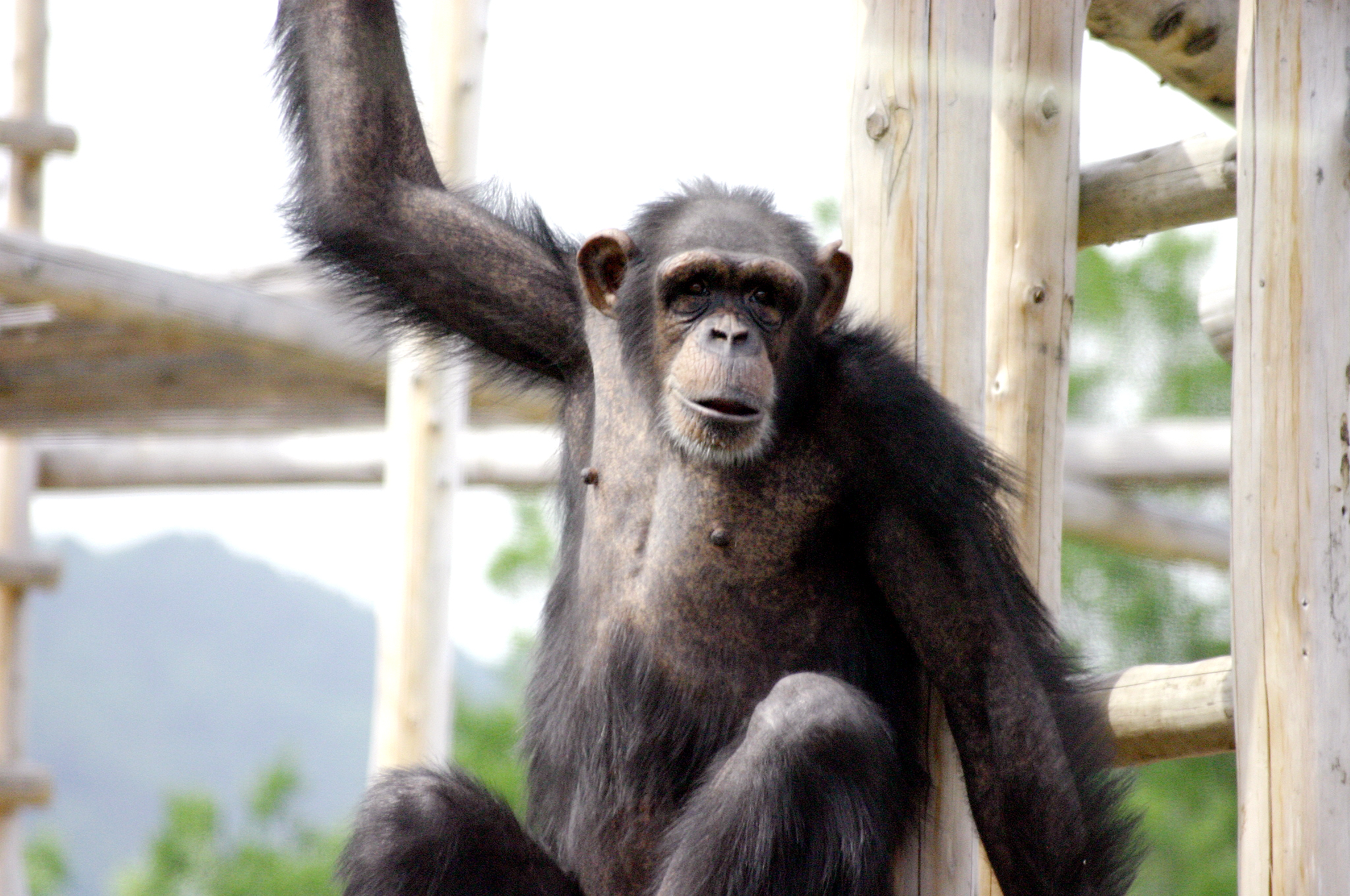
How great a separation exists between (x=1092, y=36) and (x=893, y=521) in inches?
91.4

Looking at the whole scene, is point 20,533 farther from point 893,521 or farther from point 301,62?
point 893,521

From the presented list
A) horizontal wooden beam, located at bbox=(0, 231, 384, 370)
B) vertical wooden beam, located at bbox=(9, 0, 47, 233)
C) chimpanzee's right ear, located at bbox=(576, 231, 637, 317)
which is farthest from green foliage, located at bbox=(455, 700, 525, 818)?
chimpanzee's right ear, located at bbox=(576, 231, 637, 317)

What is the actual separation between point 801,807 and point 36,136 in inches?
245

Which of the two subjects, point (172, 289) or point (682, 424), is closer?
point (682, 424)

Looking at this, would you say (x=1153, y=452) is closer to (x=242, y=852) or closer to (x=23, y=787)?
(x=23, y=787)

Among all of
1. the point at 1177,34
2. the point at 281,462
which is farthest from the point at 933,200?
the point at 281,462

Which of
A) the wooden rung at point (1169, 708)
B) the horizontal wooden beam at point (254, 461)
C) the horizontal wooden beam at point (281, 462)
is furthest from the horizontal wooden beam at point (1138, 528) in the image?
the wooden rung at point (1169, 708)

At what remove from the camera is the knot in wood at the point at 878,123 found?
3.50 m

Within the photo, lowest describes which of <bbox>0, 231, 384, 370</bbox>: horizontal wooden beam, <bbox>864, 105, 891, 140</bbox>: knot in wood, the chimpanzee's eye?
the chimpanzee's eye

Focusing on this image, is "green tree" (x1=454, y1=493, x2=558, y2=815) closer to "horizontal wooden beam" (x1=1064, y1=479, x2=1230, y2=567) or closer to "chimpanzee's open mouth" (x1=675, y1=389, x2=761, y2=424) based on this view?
"horizontal wooden beam" (x1=1064, y1=479, x2=1230, y2=567)

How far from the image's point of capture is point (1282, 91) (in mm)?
3078

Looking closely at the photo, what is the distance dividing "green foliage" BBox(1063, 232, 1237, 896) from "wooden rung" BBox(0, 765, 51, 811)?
13.1 metres

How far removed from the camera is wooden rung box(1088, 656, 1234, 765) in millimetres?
3488

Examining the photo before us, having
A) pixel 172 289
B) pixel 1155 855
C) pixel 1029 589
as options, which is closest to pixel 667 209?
pixel 1029 589
